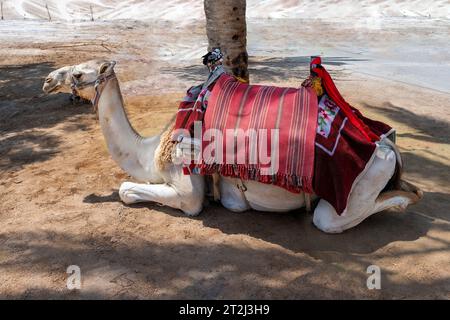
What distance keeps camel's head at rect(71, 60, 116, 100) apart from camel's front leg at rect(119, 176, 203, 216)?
920mm

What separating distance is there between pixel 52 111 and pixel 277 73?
5141 millimetres

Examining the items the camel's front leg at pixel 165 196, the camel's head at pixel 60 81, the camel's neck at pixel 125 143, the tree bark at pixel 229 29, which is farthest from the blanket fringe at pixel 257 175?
the tree bark at pixel 229 29

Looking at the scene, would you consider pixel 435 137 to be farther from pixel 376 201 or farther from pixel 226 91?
pixel 226 91

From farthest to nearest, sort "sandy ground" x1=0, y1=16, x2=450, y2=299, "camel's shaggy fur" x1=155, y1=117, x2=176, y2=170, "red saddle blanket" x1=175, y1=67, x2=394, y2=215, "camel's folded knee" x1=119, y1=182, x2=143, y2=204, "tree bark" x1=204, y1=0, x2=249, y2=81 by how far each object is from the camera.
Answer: "tree bark" x1=204, y1=0, x2=249, y2=81, "camel's folded knee" x1=119, y1=182, x2=143, y2=204, "camel's shaggy fur" x1=155, y1=117, x2=176, y2=170, "red saddle blanket" x1=175, y1=67, x2=394, y2=215, "sandy ground" x1=0, y1=16, x2=450, y2=299

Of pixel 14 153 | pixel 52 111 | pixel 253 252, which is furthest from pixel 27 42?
pixel 253 252

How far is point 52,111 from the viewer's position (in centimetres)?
823

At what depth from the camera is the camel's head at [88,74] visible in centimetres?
405

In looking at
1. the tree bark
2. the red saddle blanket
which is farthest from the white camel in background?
the tree bark

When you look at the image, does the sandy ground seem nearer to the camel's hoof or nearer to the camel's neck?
the camel's hoof

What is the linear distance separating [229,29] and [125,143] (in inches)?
108

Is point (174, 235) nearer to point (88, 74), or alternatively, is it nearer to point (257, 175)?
point (257, 175)

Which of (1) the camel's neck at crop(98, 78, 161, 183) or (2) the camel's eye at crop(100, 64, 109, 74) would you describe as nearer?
(2) the camel's eye at crop(100, 64, 109, 74)

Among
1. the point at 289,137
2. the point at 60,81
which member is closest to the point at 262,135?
the point at 289,137

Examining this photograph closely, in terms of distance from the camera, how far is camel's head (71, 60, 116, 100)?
4.05 metres
